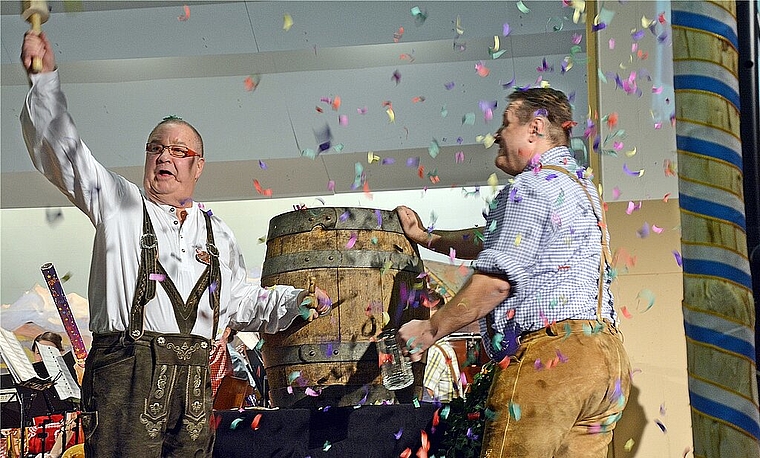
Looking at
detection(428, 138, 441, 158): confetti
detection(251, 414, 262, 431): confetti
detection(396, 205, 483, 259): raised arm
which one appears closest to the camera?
detection(251, 414, 262, 431): confetti

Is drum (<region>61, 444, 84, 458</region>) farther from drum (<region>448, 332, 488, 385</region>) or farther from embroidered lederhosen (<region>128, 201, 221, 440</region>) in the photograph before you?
embroidered lederhosen (<region>128, 201, 221, 440</region>)

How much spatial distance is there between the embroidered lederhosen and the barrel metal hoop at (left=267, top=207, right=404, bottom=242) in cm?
42

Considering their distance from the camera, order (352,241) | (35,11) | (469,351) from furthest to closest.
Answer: (469,351) → (352,241) → (35,11)

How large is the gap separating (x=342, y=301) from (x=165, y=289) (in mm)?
565

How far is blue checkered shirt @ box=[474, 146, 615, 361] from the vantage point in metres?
1.98

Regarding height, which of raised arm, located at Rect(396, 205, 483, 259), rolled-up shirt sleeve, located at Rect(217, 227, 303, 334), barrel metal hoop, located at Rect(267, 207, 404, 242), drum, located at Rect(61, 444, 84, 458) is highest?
barrel metal hoop, located at Rect(267, 207, 404, 242)

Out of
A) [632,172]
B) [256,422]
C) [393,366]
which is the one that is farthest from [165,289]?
[632,172]

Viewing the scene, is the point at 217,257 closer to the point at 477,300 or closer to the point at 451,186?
the point at 477,300

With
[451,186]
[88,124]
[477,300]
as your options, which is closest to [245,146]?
[88,124]

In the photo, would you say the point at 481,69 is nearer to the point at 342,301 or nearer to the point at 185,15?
the point at 185,15

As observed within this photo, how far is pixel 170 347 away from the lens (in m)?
2.28

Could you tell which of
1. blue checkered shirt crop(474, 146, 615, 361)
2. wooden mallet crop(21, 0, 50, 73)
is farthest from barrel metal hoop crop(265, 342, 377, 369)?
wooden mallet crop(21, 0, 50, 73)

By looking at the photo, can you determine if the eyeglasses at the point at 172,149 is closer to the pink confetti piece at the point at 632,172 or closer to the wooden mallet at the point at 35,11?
the wooden mallet at the point at 35,11

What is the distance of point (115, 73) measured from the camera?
5516 millimetres
